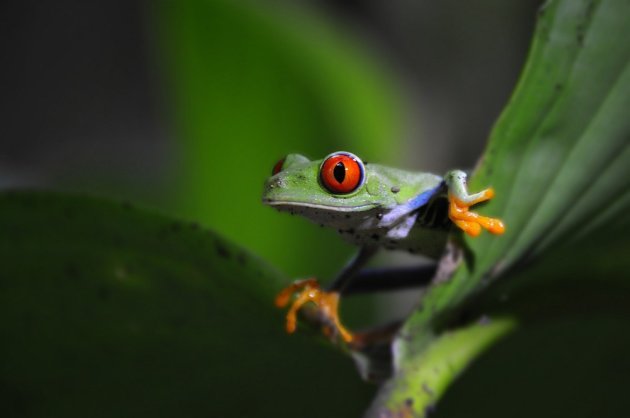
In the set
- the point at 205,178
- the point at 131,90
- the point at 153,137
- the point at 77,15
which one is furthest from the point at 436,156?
the point at 77,15

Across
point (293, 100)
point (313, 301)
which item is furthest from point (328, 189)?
point (293, 100)

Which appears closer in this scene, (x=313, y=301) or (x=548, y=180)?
(x=548, y=180)

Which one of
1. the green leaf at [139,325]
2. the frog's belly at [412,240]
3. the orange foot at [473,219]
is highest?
the orange foot at [473,219]

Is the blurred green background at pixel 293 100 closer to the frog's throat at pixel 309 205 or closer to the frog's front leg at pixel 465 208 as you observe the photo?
the frog's throat at pixel 309 205

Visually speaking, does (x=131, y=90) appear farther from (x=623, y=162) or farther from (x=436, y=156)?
(x=623, y=162)

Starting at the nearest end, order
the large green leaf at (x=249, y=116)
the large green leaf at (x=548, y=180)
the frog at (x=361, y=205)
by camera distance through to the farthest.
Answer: the large green leaf at (x=548, y=180), the frog at (x=361, y=205), the large green leaf at (x=249, y=116)

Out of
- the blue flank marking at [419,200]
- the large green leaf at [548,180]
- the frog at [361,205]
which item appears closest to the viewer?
the large green leaf at [548,180]

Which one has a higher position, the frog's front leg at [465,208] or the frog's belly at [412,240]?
the frog's front leg at [465,208]

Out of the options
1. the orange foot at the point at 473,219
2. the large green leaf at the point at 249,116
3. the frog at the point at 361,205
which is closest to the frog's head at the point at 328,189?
the frog at the point at 361,205

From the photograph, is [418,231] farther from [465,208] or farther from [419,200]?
[465,208]
